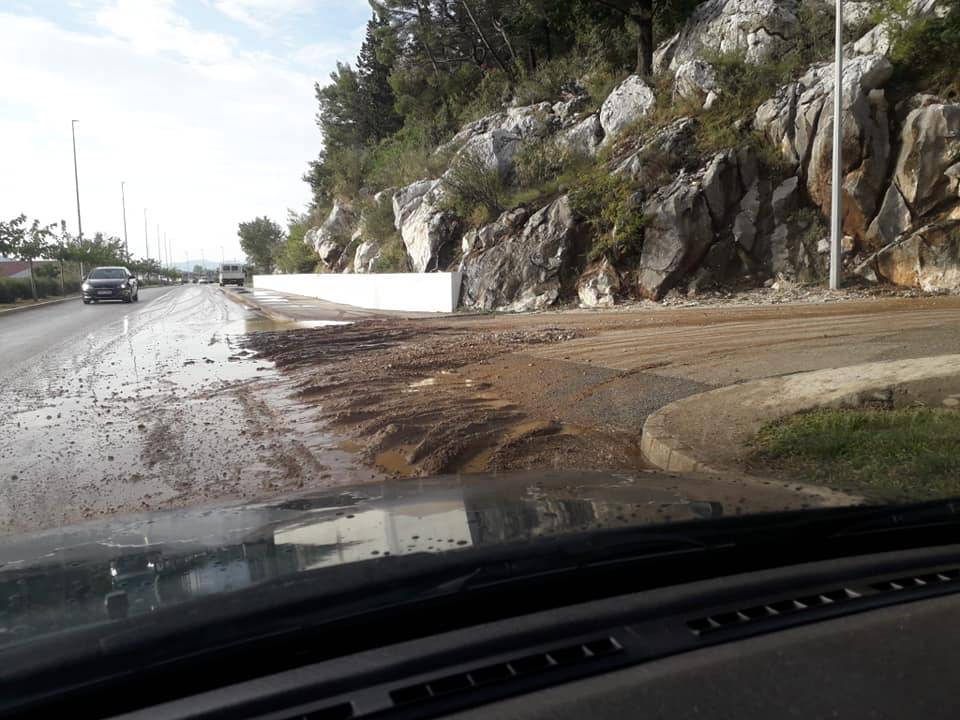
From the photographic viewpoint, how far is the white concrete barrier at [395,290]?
23938 millimetres

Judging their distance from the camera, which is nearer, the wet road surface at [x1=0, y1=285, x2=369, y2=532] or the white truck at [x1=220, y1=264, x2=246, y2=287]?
the wet road surface at [x1=0, y1=285, x2=369, y2=532]

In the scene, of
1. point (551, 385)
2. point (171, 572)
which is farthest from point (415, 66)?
point (171, 572)

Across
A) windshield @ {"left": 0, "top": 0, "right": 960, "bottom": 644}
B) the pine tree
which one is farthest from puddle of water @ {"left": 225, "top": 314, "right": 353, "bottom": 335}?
the pine tree

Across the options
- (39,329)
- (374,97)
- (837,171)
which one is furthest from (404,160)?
(837,171)

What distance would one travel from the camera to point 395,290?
26953 mm

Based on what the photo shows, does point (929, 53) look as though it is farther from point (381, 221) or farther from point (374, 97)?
point (374, 97)

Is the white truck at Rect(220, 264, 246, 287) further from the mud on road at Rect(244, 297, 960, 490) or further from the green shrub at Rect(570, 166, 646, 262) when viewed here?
the mud on road at Rect(244, 297, 960, 490)

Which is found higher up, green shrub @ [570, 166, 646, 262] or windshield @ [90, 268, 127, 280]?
green shrub @ [570, 166, 646, 262]

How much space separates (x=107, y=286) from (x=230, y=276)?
3670 centimetres

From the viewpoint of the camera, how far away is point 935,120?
19.1 meters

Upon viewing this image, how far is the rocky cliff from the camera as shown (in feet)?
63.0

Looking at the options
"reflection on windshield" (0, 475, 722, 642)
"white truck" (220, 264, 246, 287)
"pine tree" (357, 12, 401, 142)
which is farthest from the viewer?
"white truck" (220, 264, 246, 287)

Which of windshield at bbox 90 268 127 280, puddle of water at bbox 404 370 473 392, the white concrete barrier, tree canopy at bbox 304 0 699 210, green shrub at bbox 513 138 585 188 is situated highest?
tree canopy at bbox 304 0 699 210

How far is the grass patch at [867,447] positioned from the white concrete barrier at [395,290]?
59.2ft
